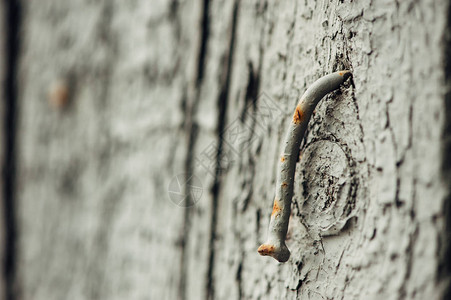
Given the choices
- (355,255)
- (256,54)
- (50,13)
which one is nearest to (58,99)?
(50,13)

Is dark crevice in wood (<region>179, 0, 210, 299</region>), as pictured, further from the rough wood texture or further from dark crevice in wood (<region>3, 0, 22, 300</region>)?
dark crevice in wood (<region>3, 0, 22, 300</region>)

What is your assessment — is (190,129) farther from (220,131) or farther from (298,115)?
(298,115)

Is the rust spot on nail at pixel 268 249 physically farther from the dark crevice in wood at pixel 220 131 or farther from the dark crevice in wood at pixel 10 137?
the dark crevice in wood at pixel 10 137

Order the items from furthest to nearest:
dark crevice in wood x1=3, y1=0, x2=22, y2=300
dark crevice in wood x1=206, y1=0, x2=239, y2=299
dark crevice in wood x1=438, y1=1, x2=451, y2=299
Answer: dark crevice in wood x1=3, y1=0, x2=22, y2=300 < dark crevice in wood x1=206, y1=0, x2=239, y2=299 < dark crevice in wood x1=438, y1=1, x2=451, y2=299

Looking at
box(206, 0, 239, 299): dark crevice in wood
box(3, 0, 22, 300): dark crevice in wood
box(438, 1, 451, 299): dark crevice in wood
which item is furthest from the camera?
box(3, 0, 22, 300): dark crevice in wood

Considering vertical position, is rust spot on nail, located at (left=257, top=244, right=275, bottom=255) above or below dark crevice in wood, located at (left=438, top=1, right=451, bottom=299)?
below

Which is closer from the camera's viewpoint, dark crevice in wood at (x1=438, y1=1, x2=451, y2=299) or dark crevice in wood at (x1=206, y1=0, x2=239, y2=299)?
dark crevice in wood at (x1=438, y1=1, x2=451, y2=299)

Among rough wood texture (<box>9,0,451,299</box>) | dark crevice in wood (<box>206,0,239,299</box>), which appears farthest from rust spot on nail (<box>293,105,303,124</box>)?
dark crevice in wood (<box>206,0,239,299</box>)

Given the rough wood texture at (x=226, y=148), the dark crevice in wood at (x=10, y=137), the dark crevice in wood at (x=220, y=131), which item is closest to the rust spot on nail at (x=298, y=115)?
the rough wood texture at (x=226, y=148)
